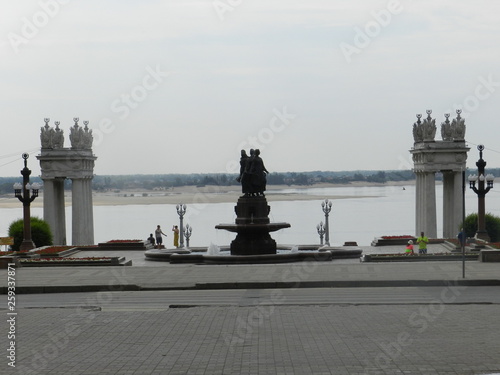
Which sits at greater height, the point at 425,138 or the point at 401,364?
the point at 425,138

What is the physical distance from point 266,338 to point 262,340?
230 millimetres

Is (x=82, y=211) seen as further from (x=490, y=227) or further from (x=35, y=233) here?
(x=490, y=227)

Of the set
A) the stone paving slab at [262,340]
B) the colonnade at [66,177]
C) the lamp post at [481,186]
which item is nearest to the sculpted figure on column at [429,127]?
the lamp post at [481,186]

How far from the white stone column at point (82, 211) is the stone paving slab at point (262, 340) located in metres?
43.8

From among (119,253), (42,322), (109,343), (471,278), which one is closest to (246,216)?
(119,253)

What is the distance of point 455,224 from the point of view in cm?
6003

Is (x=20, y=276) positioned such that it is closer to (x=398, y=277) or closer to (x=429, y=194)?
(x=398, y=277)

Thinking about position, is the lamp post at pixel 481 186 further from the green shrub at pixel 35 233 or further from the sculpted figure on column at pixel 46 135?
the sculpted figure on column at pixel 46 135

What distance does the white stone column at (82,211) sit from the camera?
64.8 meters

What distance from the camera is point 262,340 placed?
54.1 feet

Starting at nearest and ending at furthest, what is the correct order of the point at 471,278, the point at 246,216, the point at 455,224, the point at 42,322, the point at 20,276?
the point at 42,322 → the point at 471,278 → the point at 20,276 → the point at 246,216 → the point at 455,224

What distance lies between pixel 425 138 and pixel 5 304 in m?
41.7

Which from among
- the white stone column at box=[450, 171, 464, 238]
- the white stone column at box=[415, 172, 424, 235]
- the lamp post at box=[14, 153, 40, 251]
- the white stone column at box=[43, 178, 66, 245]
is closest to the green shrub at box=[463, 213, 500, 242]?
the white stone column at box=[450, 171, 464, 238]

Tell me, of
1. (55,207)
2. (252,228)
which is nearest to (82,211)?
(55,207)
